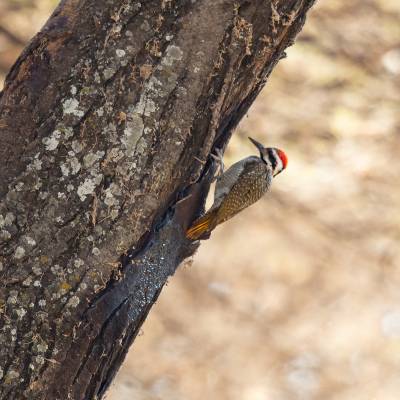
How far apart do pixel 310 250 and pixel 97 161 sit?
406 cm

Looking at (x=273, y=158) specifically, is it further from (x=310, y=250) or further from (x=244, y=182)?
(x=310, y=250)

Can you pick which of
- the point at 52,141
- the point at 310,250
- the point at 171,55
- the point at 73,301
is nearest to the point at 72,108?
the point at 52,141

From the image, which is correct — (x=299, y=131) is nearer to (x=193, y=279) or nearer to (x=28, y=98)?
(x=193, y=279)

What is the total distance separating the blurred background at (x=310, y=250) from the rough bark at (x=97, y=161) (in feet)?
12.4

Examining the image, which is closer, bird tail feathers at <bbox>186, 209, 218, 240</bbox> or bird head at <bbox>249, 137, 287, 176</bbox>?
bird tail feathers at <bbox>186, 209, 218, 240</bbox>

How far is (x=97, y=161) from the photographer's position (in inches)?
76.5

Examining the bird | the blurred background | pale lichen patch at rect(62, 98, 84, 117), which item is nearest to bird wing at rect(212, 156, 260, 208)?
the bird

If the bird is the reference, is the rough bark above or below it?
below

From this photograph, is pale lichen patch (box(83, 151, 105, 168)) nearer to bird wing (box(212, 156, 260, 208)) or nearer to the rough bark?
the rough bark

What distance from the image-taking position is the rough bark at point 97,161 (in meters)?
1.90

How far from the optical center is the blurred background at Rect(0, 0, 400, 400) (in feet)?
19.1

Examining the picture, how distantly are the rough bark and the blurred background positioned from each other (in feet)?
12.4

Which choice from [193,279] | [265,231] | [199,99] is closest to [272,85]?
[265,231]

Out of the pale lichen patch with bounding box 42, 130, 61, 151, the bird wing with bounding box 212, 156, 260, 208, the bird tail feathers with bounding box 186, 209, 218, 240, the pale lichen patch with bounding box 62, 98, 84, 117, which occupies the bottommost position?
the pale lichen patch with bounding box 42, 130, 61, 151
